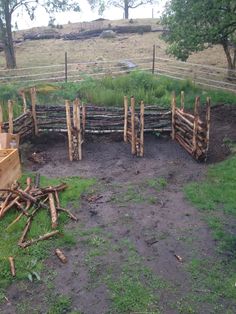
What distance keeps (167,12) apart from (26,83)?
22.0 feet

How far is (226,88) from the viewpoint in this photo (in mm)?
15852

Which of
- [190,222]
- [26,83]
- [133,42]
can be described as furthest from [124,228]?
[133,42]

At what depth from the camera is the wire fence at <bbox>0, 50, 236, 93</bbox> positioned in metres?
16.8

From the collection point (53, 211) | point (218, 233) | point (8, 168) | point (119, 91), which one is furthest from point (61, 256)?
point (119, 91)

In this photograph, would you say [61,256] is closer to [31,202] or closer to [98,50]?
[31,202]

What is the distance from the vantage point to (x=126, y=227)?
23.9 ft

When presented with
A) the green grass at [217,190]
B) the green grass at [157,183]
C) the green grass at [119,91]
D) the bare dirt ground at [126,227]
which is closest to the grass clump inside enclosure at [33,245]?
the bare dirt ground at [126,227]

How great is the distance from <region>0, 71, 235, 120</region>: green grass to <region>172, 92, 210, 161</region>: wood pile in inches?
116

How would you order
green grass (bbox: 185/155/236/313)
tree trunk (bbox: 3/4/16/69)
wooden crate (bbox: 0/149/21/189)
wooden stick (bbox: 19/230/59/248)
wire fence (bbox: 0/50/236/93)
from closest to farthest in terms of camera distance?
green grass (bbox: 185/155/236/313) → wooden stick (bbox: 19/230/59/248) → wooden crate (bbox: 0/149/21/189) → wire fence (bbox: 0/50/236/93) → tree trunk (bbox: 3/4/16/69)

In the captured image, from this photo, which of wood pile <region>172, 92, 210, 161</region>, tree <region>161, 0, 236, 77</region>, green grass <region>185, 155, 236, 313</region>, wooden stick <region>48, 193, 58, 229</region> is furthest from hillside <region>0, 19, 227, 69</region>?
wooden stick <region>48, 193, 58, 229</region>

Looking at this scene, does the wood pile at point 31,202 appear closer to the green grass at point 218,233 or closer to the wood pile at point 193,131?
the green grass at point 218,233

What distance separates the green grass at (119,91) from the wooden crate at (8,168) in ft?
14.9

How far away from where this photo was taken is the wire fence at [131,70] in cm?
1675

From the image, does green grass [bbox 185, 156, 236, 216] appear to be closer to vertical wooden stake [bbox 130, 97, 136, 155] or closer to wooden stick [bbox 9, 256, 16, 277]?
vertical wooden stake [bbox 130, 97, 136, 155]
